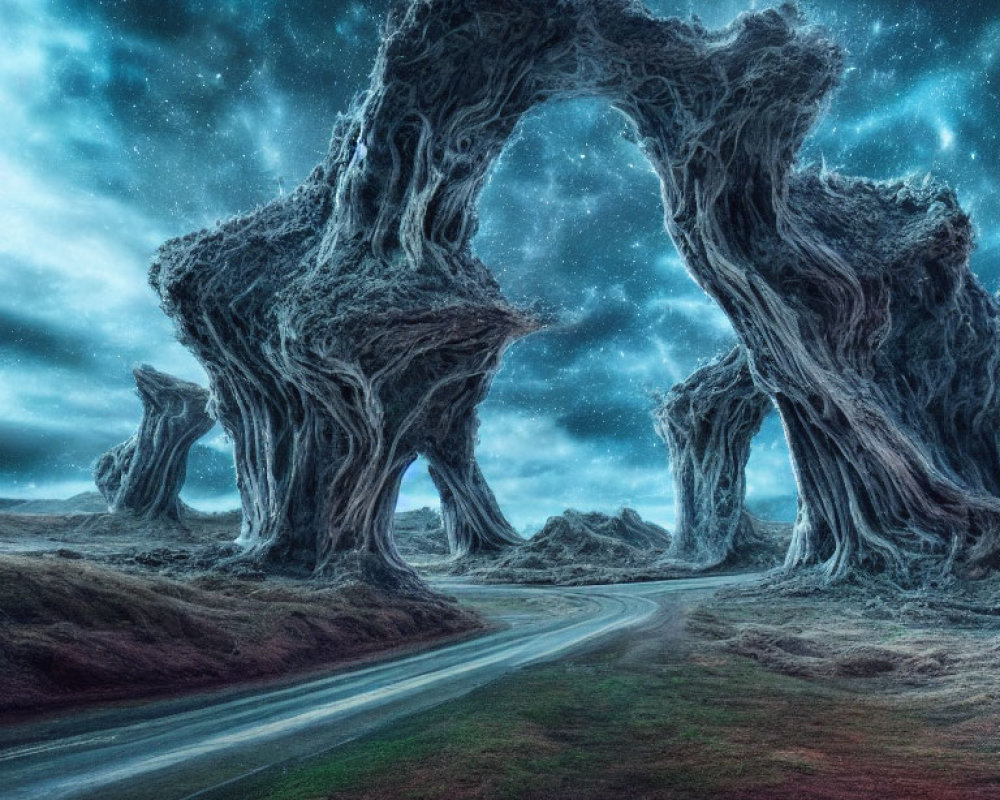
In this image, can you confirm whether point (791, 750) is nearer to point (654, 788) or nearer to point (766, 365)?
point (654, 788)

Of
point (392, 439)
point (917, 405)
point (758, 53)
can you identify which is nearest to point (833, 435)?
point (917, 405)

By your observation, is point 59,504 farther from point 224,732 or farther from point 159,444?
point 224,732

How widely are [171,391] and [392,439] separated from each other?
82.2ft

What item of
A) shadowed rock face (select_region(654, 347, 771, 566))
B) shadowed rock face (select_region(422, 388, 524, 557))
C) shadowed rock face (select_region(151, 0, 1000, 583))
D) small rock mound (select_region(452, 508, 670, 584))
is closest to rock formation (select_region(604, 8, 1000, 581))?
shadowed rock face (select_region(151, 0, 1000, 583))

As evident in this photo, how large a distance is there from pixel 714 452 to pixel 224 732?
2762 cm

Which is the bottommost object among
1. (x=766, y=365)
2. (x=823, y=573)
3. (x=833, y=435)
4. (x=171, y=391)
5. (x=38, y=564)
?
(x=823, y=573)

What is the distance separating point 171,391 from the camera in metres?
33.6

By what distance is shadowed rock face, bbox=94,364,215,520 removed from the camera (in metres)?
33.1

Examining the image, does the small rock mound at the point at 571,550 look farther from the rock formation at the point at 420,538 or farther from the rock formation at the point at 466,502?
the rock formation at the point at 420,538

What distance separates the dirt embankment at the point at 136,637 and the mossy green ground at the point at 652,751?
2.74 m

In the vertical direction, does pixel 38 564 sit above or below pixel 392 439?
below

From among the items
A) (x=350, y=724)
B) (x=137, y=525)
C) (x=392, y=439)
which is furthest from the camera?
(x=137, y=525)

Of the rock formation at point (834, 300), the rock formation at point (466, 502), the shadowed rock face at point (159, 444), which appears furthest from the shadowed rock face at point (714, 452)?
the shadowed rock face at point (159, 444)

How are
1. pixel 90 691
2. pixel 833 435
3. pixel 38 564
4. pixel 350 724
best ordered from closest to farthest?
pixel 350 724, pixel 90 691, pixel 38 564, pixel 833 435
